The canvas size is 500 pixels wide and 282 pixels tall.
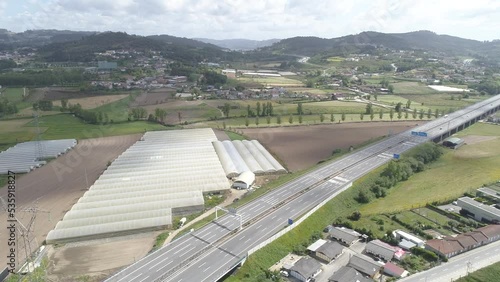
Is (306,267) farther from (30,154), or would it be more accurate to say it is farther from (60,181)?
(30,154)

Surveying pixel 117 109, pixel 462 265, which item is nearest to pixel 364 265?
pixel 462 265

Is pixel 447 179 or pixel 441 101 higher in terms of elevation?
pixel 441 101

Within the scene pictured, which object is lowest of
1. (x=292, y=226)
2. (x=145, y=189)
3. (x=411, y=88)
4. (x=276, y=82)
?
(x=145, y=189)

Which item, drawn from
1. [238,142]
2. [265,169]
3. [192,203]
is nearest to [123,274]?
[192,203]

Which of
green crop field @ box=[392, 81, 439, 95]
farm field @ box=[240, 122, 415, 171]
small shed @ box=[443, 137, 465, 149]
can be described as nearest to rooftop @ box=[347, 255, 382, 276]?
farm field @ box=[240, 122, 415, 171]

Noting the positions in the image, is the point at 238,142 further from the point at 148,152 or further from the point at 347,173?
the point at 347,173

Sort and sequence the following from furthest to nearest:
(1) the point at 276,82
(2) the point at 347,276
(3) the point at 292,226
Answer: (1) the point at 276,82 < (3) the point at 292,226 < (2) the point at 347,276

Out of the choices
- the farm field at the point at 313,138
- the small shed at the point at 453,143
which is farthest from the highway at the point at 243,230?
the small shed at the point at 453,143

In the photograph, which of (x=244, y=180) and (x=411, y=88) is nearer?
(x=244, y=180)
